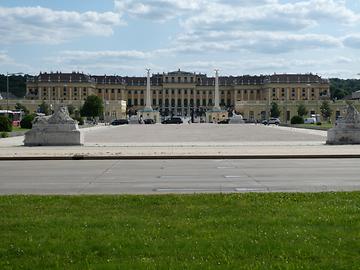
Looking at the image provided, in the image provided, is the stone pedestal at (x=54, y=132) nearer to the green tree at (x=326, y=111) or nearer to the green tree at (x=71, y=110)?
the green tree at (x=71, y=110)

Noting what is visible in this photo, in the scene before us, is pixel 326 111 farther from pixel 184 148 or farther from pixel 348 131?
pixel 184 148

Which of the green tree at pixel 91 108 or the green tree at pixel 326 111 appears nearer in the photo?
the green tree at pixel 91 108

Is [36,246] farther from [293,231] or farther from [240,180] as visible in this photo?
[240,180]

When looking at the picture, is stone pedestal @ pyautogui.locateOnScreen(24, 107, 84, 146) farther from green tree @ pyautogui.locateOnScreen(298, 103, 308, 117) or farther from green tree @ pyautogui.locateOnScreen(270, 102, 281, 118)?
green tree @ pyautogui.locateOnScreen(270, 102, 281, 118)

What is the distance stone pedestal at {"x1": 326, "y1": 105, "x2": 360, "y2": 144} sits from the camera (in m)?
37.5

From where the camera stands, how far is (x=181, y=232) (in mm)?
8242

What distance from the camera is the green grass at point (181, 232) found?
6.79 m

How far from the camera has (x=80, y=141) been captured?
3803 centimetres

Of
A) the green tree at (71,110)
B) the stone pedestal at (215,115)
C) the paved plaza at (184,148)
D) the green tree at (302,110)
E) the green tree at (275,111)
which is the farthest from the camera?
the green tree at (275,111)

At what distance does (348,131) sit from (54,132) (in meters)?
17.6

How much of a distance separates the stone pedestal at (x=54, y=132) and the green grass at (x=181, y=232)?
2640 centimetres

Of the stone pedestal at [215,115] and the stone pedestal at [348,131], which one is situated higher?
the stone pedestal at [348,131]

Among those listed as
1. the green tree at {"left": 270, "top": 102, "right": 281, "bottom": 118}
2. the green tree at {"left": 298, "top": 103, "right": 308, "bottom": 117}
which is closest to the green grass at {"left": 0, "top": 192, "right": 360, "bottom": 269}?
the green tree at {"left": 298, "top": 103, "right": 308, "bottom": 117}

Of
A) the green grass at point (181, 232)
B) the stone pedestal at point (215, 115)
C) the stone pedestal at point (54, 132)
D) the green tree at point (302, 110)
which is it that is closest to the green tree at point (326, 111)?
the green tree at point (302, 110)
